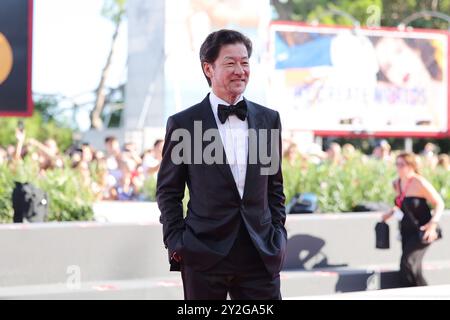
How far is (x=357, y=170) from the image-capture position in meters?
13.9

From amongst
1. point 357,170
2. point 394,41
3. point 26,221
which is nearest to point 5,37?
point 26,221

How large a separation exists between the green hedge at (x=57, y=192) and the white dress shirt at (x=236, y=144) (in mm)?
5835

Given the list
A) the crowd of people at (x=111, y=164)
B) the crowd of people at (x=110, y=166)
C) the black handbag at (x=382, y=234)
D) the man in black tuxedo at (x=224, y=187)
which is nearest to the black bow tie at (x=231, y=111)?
the man in black tuxedo at (x=224, y=187)

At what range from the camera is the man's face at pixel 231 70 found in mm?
5289

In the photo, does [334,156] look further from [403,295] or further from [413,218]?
[403,295]

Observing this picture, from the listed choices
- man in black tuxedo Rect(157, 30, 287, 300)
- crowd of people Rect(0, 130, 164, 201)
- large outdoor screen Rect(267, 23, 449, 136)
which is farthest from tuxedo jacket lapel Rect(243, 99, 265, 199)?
large outdoor screen Rect(267, 23, 449, 136)

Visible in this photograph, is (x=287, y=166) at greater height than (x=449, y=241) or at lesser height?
greater

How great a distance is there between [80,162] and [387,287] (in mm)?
4323

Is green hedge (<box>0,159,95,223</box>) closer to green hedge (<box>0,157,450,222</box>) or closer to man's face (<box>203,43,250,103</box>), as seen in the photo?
green hedge (<box>0,157,450,222</box>)

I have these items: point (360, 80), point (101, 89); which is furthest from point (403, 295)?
point (101, 89)

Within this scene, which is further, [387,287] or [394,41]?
[394,41]

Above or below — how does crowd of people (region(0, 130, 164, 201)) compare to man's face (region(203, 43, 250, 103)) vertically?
below

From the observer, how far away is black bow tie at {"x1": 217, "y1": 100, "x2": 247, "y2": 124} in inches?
209

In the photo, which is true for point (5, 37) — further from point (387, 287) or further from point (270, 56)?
point (270, 56)
